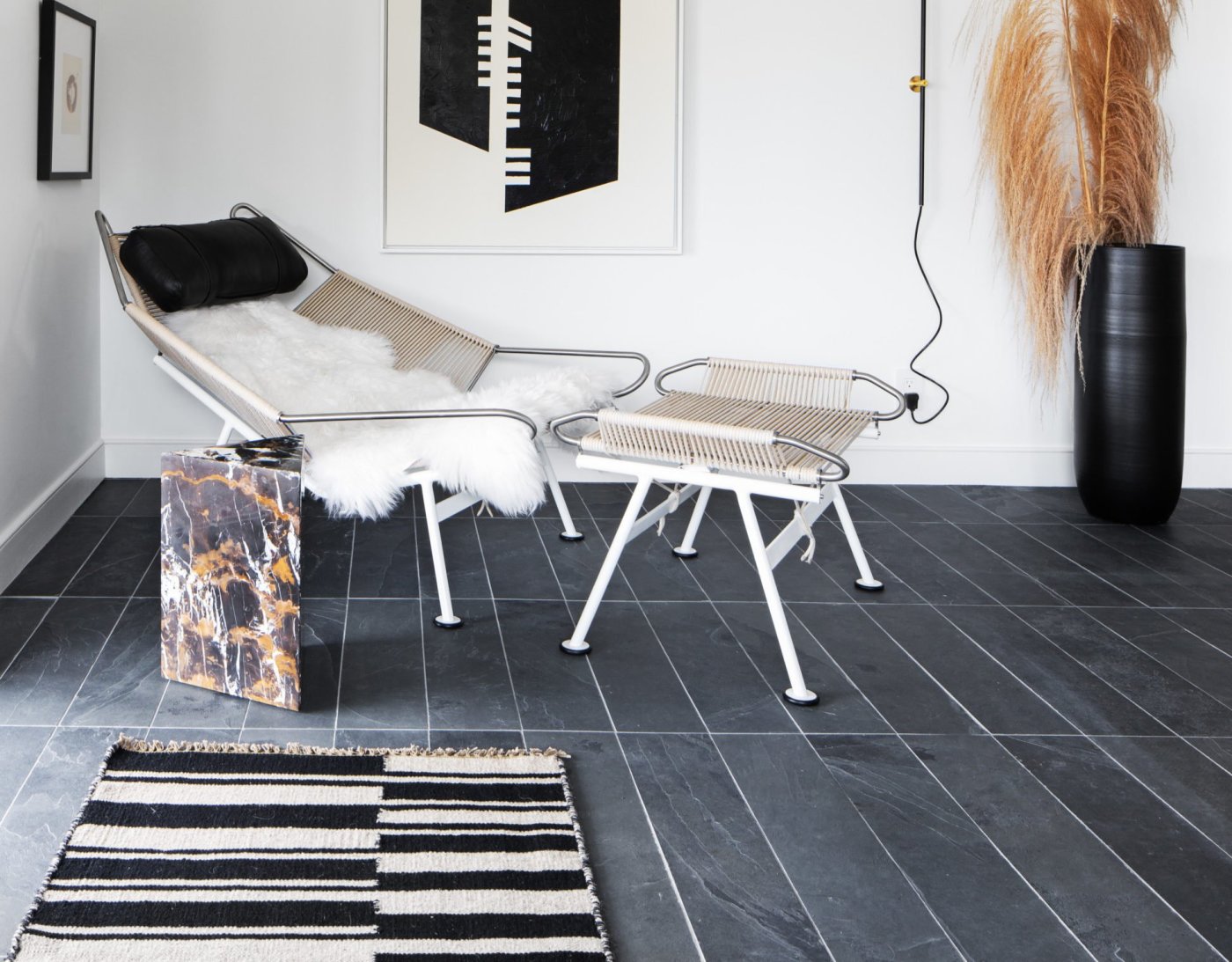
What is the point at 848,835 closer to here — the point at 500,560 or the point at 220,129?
the point at 500,560

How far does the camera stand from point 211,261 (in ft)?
11.0

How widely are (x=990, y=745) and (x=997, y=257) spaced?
2.41 m

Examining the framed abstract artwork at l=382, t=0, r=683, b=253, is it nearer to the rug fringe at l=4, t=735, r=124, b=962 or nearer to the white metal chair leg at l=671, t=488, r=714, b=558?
the white metal chair leg at l=671, t=488, r=714, b=558

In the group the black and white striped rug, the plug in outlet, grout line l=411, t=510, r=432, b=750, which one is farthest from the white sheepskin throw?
the plug in outlet

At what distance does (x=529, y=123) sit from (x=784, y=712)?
2.35m

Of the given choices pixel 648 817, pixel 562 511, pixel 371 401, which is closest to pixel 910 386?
pixel 562 511

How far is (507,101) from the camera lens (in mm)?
4008

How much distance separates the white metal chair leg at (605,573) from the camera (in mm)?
2564

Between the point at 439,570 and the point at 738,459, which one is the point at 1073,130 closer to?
the point at 738,459

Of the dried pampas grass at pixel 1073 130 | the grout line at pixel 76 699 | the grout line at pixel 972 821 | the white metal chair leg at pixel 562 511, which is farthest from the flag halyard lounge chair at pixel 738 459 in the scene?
the dried pampas grass at pixel 1073 130

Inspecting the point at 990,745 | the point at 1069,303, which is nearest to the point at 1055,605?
the point at 990,745

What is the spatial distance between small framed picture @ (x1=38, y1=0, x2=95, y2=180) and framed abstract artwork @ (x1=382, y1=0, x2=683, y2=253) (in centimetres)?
88

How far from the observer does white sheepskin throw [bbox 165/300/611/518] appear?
2736 mm

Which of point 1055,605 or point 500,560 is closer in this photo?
point 1055,605
